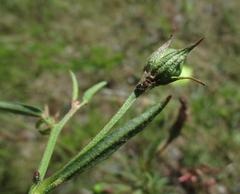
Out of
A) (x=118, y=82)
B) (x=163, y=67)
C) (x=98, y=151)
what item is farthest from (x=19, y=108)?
(x=118, y=82)

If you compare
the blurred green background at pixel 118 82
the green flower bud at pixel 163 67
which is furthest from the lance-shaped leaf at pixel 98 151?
the blurred green background at pixel 118 82

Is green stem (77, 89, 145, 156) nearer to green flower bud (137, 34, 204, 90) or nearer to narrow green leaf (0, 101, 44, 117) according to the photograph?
green flower bud (137, 34, 204, 90)

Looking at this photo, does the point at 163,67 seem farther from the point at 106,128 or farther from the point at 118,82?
the point at 118,82

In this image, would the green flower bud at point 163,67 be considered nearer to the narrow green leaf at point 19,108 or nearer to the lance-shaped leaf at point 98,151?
the lance-shaped leaf at point 98,151

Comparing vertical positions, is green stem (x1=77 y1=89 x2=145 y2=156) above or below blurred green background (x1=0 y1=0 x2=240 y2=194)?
above

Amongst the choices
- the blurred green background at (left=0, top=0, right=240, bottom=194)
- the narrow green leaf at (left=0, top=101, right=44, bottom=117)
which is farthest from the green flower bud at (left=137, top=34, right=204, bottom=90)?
the blurred green background at (left=0, top=0, right=240, bottom=194)
